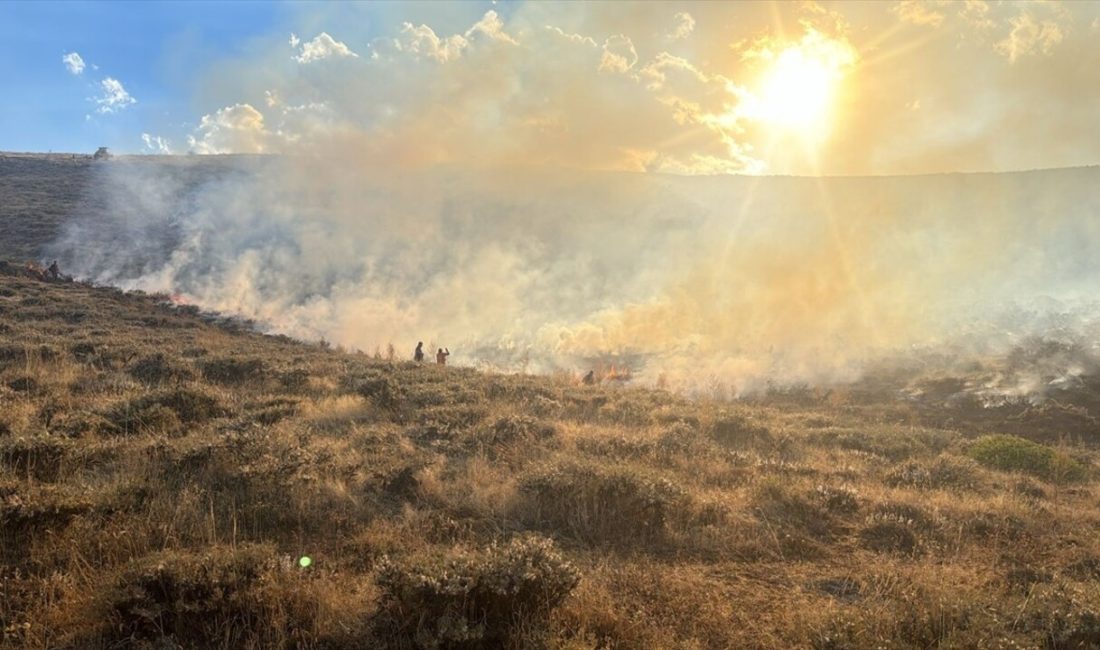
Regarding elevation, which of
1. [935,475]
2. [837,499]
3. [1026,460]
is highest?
[1026,460]

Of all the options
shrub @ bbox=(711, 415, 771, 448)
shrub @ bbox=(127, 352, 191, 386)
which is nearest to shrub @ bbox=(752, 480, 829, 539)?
shrub @ bbox=(711, 415, 771, 448)

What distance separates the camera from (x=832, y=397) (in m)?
18.2

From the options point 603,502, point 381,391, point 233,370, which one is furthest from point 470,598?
point 233,370

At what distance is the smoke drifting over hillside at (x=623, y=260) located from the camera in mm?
24266

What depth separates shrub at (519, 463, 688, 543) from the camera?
19.2 feet

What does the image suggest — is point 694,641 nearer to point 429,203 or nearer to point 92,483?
point 92,483

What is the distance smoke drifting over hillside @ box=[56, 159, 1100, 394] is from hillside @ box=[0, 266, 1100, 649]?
11.7 m

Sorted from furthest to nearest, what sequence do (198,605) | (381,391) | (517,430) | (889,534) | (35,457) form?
(381,391), (517,430), (889,534), (35,457), (198,605)

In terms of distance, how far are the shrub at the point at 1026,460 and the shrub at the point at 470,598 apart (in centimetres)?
989

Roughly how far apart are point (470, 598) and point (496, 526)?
1929mm

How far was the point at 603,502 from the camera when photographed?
6.17m

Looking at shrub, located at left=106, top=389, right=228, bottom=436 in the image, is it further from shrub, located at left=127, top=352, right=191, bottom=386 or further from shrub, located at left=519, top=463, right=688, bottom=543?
shrub, located at left=519, top=463, right=688, bottom=543

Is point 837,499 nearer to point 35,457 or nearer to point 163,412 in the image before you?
point 35,457

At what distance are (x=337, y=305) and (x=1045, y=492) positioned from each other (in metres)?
25.2
